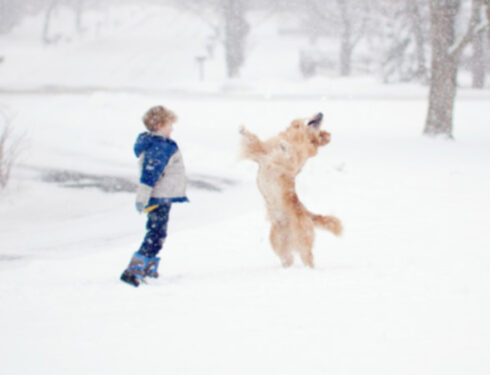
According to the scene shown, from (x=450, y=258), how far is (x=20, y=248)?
4.86 m

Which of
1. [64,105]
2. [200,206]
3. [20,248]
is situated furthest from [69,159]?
[64,105]

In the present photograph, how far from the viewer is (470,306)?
3.65m

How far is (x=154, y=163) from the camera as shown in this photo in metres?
4.52

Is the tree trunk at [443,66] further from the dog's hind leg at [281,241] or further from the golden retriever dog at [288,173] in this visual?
the dog's hind leg at [281,241]

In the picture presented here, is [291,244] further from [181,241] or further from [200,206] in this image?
[200,206]

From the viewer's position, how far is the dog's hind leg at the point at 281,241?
487 centimetres

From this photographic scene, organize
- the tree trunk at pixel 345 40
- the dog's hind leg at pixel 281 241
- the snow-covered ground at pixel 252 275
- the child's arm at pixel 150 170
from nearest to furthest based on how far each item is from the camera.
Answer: the snow-covered ground at pixel 252 275 < the child's arm at pixel 150 170 < the dog's hind leg at pixel 281 241 < the tree trunk at pixel 345 40

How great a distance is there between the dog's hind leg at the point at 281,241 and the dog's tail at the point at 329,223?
10.6 inches

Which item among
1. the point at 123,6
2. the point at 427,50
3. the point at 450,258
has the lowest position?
the point at 450,258

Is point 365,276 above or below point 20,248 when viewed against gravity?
above

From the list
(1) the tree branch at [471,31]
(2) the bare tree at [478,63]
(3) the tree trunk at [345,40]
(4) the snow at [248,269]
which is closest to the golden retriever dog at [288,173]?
(4) the snow at [248,269]

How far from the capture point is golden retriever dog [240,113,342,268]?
4734 millimetres

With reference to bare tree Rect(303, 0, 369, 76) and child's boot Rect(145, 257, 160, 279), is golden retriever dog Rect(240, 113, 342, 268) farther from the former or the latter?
bare tree Rect(303, 0, 369, 76)

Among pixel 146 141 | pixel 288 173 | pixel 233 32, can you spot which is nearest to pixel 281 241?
pixel 288 173
